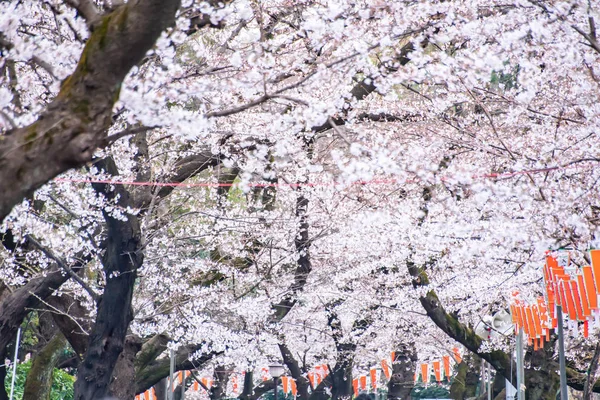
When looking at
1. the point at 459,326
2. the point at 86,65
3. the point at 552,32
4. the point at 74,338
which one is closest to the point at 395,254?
the point at 459,326

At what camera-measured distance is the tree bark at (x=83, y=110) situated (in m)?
3.60

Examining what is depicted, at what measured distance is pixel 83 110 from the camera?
3707 millimetres

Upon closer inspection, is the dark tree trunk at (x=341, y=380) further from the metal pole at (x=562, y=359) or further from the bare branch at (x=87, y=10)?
the bare branch at (x=87, y=10)

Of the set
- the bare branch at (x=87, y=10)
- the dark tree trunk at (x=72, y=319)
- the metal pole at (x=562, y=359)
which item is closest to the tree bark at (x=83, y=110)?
the bare branch at (x=87, y=10)

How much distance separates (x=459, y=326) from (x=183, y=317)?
16.3 ft

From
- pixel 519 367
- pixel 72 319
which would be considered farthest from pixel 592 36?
pixel 72 319

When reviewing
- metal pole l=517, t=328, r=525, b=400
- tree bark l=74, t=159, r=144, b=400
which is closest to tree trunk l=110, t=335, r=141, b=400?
tree bark l=74, t=159, r=144, b=400

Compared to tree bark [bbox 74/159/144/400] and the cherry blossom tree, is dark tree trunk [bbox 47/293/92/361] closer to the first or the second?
the cherry blossom tree

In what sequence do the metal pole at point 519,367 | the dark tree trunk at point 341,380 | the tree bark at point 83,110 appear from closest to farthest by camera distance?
the tree bark at point 83,110 → the metal pole at point 519,367 → the dark tree trunk at point 341,380

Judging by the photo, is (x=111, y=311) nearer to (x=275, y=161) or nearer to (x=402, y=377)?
(x=275, y=161)

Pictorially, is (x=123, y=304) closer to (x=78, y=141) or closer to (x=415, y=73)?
(x=415, y=73)

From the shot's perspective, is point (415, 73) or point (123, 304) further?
point (123, 304)

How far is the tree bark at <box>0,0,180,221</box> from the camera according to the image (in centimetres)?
360

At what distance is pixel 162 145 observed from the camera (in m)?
11.7
